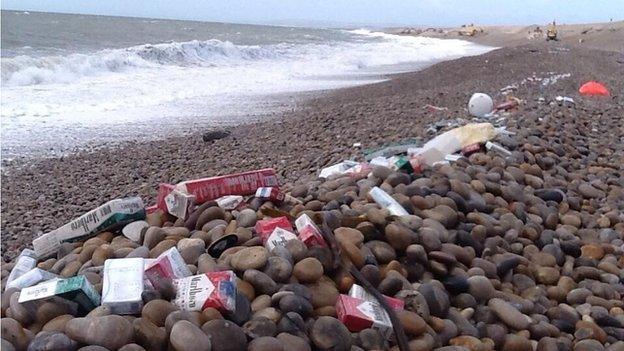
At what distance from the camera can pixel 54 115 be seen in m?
10.3

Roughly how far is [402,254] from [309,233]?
50cm

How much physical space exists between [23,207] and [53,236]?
267cm

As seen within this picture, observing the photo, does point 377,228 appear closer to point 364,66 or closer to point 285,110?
point 285,110

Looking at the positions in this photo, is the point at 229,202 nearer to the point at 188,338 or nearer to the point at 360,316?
the point at 360,316

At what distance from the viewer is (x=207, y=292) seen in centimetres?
225

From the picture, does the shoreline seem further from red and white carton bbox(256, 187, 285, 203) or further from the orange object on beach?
red and white carton bbox(256, 187, 285, 203)

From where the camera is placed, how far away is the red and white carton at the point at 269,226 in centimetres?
285

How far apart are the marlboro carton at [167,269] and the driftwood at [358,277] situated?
2.05 ft

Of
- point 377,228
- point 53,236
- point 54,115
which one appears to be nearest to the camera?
point 377,228

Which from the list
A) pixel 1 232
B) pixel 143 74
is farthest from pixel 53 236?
pixel 143 74

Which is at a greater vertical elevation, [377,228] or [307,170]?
[377,228]

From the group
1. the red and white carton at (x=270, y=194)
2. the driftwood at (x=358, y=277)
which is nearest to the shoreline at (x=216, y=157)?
the red and white carton at (x=270, y=194)

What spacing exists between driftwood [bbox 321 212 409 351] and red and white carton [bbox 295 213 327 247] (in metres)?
0.04

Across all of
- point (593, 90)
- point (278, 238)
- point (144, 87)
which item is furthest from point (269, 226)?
point (144, 87)
